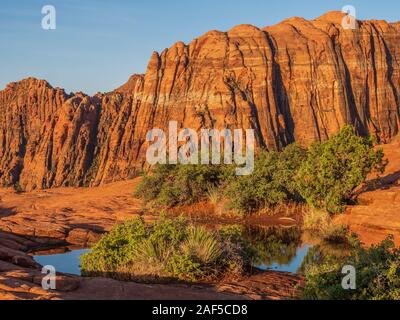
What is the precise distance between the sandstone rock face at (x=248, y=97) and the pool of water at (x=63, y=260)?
3731 centimetres

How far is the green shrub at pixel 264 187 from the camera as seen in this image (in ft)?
65.3

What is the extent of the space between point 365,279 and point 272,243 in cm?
788

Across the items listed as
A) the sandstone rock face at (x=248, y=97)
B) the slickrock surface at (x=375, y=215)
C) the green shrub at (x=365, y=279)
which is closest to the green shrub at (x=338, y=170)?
the slickrock surface at (x=375, y=215)

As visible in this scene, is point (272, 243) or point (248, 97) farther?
point (248, 97)

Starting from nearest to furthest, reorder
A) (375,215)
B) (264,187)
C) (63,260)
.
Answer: (63,260)
(375,215)
(264,187)

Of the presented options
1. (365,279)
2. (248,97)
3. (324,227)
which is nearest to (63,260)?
(324,227)

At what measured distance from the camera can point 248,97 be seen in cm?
5369

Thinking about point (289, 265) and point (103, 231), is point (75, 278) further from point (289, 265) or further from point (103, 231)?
point (103, 231)

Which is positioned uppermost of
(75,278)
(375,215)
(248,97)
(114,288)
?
(248,97)

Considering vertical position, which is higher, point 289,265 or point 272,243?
point 272,243

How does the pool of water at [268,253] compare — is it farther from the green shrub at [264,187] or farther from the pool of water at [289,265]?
the green shrub at [264,187]

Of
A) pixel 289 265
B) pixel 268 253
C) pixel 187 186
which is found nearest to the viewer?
pixel 289 265
